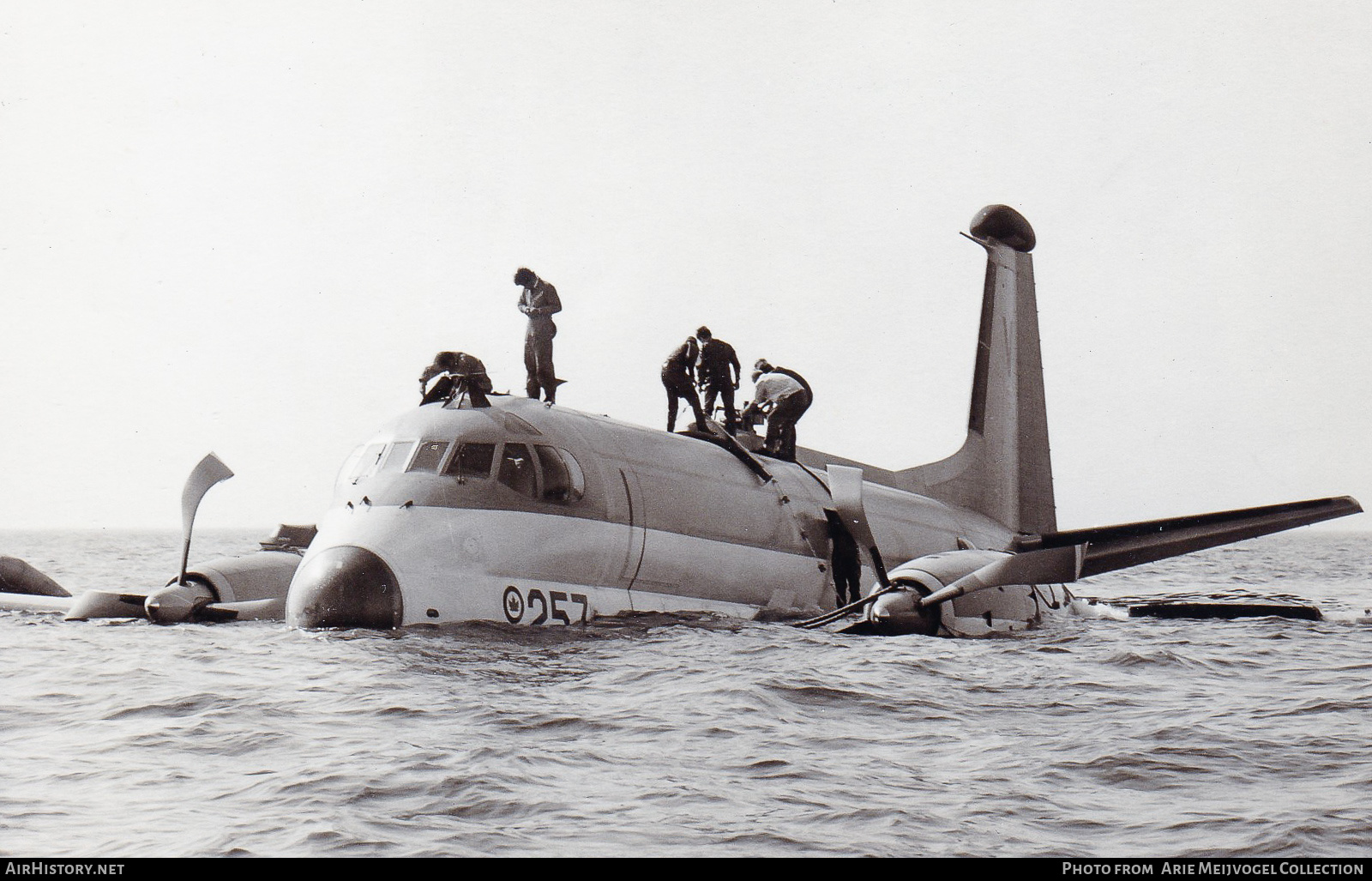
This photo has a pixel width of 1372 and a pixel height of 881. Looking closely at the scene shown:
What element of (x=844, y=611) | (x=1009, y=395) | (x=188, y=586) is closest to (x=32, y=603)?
(x=188, y=586)

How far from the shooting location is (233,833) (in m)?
6.36

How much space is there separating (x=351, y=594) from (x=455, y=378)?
3.69 metres

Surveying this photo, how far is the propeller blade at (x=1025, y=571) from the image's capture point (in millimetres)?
15289

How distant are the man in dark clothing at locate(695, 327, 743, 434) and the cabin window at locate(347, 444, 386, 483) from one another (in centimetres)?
644

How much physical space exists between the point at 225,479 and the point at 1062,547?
1197cm

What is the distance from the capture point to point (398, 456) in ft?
49.7

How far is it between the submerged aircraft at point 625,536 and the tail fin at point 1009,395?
3845 mm

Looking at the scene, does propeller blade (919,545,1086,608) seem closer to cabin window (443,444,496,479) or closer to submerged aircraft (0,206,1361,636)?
submerged aircraft (0,206,1361,636)

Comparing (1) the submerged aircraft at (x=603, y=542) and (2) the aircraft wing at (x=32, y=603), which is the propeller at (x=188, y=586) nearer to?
(1) the submerged aircraft at (x=603, y=542)

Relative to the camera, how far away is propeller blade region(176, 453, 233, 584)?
1778 centimetres

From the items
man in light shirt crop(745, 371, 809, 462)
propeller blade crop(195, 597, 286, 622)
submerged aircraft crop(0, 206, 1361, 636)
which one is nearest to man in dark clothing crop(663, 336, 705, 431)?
submerged aircraft crop(0, 206, 1361, 636)
